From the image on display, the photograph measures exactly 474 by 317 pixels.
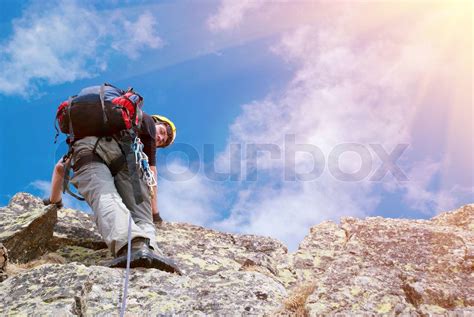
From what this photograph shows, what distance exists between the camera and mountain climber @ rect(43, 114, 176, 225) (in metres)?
11.6

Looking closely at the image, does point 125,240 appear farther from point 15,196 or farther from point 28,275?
point 15,196

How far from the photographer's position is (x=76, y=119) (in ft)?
33.3

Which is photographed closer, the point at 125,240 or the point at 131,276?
the point at 131,276

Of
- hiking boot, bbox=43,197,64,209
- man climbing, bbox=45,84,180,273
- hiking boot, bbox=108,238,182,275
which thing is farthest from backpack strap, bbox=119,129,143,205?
hiking boot, bbox=43,197,64,209

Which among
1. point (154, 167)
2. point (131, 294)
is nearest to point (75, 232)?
point (154, 167)

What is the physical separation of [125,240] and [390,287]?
14.9 ft

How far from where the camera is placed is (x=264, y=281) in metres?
7.16

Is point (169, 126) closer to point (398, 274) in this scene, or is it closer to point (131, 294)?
point (131, 294)

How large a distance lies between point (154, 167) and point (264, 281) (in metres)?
4.84

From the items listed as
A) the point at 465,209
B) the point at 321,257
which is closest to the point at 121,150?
the point at 321,257

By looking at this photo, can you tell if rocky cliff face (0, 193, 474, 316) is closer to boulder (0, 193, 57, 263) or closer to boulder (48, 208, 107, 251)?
boulder (0, 193, 57, 263)

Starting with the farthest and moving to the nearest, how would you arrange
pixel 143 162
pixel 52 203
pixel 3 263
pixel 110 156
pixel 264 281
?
1. pixel 52 203
2. pixel 143 162
3. pixel 110 156
4. pixel 3 263
5. pixel 264 281

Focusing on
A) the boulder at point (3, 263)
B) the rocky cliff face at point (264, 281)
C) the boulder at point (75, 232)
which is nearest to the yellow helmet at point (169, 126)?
the boulder at point (75, 232)

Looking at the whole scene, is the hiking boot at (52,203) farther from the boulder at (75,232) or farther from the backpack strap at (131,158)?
the backpack strap at (131,158)
